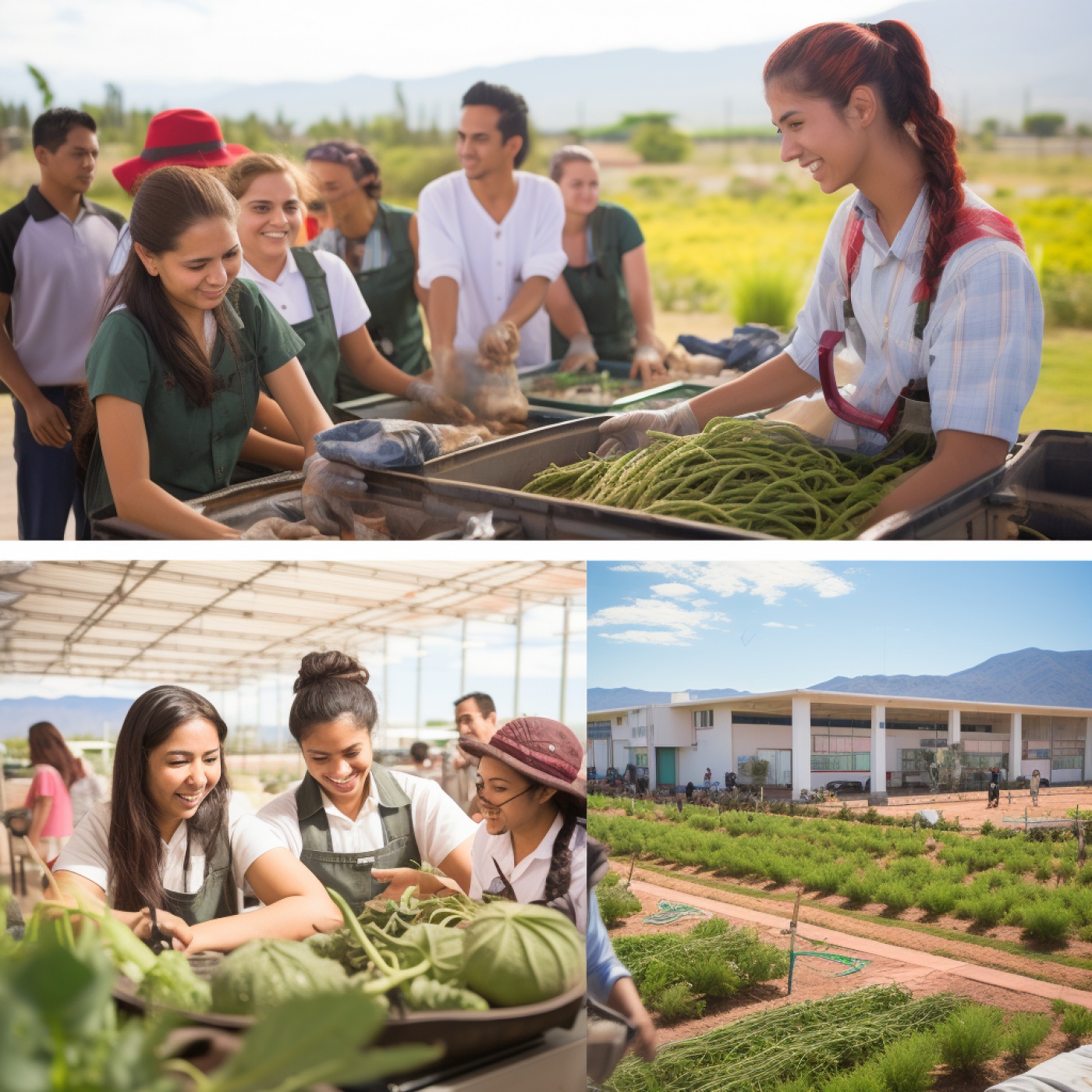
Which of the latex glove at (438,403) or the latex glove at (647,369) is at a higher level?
the latex glove at (647,369)

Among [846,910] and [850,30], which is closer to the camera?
[846,910]

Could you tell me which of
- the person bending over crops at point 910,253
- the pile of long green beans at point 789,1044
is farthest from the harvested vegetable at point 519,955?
the person bending over crops at point 910,253

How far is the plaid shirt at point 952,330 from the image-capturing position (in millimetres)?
2410

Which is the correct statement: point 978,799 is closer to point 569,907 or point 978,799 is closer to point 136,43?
point 569,907

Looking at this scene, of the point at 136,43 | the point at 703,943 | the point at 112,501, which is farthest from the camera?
the point at 136,43

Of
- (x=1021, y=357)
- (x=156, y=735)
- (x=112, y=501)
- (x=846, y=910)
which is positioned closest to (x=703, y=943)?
(x=846, y=910)

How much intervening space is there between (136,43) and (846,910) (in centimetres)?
507

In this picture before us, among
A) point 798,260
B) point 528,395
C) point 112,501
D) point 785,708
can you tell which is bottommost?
point 785,708

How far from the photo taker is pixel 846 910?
229 cm

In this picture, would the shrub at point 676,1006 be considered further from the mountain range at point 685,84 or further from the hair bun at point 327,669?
the mountain range at point 685,84

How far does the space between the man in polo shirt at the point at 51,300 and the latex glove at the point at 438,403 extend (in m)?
1.13

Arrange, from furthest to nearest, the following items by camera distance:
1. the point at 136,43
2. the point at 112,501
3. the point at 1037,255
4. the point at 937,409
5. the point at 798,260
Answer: the point at 798,260, the point at 1037,255, the point at 136,43, the point at 112,501, the point at 937,409

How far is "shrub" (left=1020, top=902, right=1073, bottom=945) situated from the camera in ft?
7.13

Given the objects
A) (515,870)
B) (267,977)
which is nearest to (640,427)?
(515,870)
